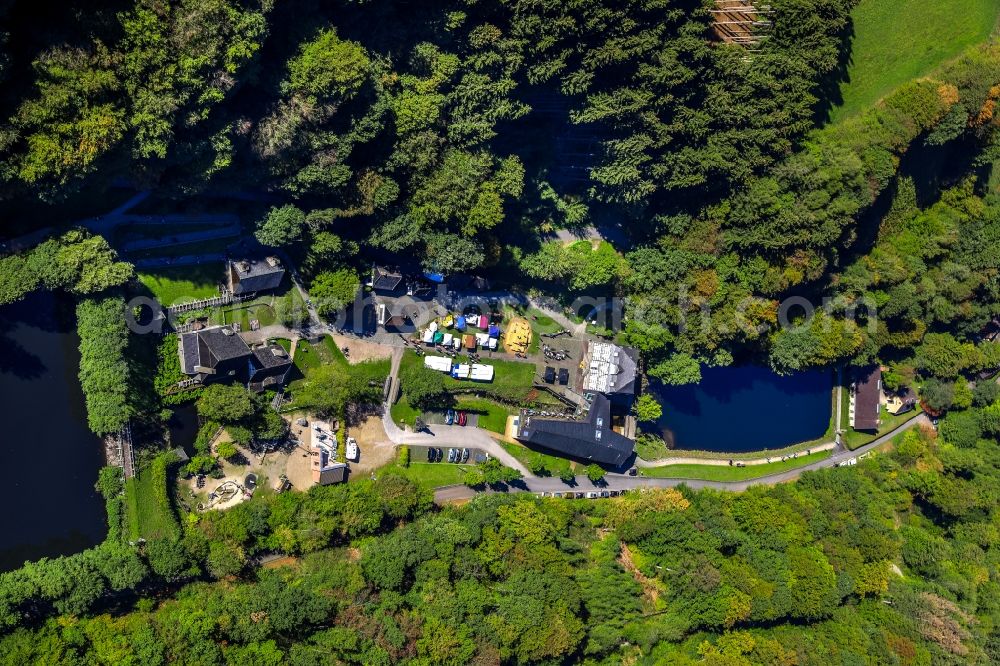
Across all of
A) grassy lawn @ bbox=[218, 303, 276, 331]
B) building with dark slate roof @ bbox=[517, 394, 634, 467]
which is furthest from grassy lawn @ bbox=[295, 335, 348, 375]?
building with dark slate roof @ bbox=[517, 394, 634, 467]

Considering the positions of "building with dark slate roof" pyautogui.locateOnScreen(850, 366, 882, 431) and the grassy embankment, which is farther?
"building with dark slate roof" pyautogui.locateOnScreen(850, 366, 882, 431)

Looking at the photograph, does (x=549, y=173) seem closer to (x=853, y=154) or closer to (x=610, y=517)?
(x=853, y=154)

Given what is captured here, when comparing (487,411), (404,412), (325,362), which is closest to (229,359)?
(325,362)

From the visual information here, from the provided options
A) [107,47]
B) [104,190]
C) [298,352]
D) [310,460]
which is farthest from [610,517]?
[107,47]

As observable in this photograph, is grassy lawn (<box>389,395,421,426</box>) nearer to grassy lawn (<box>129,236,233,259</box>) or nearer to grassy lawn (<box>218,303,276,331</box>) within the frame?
grassy lawn (<box>218,303,276,331</box>)

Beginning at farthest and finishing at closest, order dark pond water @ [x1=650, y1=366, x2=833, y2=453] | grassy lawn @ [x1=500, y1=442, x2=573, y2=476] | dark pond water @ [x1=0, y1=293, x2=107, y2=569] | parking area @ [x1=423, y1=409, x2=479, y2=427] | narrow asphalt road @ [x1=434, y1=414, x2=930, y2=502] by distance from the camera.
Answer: dark pond water @ [x1=650, y1=366, x2=833, y2=453]
grassy lawn @ [x1=500, y1=442, x2=573, y2=476]
narrow asphalt road @ [x1=434, y1=414, x2=930, y2=502]
parking area @ [x1=423, y1=409, x2=479, y2=427]
dark pond water @ [x1=0, y1=293, x2=107, y2=569]

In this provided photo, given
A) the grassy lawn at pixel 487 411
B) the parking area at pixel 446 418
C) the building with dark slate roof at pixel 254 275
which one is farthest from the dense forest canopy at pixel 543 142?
the parking area at pixel 446 418
